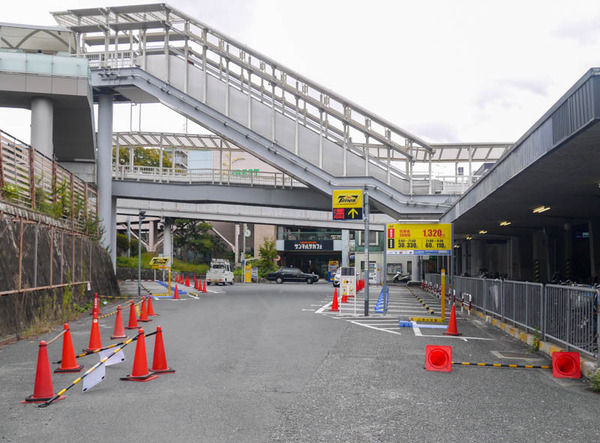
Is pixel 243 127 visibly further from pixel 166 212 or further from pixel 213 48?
pixel 166 212

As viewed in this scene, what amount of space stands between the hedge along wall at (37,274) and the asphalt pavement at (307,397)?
1.93 m

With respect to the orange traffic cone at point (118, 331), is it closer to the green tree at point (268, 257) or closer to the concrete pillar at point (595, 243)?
the concrete pillar at point (595, 243)

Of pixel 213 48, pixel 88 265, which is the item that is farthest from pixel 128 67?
pixel 88 265

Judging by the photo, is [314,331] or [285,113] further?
[285,113]

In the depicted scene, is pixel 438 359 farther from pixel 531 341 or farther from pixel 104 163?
pixel 104 163

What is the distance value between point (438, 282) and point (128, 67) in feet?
68.0

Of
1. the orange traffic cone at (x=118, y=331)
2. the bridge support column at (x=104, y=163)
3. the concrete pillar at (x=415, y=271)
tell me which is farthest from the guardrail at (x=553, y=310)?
the concrete pillar at (x=415, y=271)

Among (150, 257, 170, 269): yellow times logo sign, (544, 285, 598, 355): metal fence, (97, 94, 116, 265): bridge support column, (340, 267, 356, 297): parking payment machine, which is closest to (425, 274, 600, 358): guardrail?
(544, 285, 598, 355): metal fence

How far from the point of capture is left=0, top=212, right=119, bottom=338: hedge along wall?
14.1m

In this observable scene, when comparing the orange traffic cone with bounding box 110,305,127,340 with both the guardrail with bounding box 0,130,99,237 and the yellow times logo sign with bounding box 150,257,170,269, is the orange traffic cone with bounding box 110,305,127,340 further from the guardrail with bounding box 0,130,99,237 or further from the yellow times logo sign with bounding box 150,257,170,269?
the yellow times logo sign with bounding box 150,257,170,269

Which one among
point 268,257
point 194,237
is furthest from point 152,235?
point 268,257

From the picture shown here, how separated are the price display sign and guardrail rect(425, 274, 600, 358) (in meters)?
3.71

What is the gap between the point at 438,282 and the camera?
34.0 meters

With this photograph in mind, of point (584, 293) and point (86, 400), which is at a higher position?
point (584, 293)
